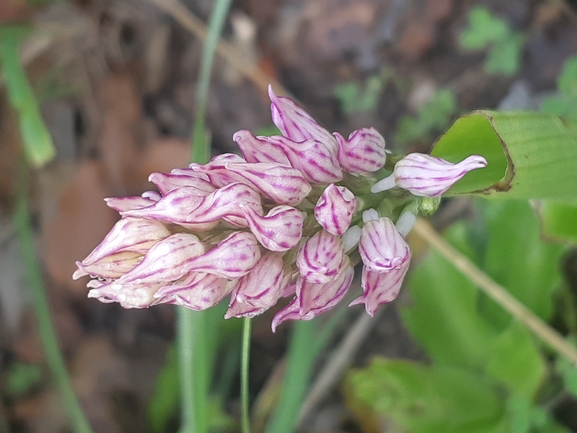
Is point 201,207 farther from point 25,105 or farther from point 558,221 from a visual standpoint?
point 25,105

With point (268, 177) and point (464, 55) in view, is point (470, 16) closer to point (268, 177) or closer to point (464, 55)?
point (464, 55)

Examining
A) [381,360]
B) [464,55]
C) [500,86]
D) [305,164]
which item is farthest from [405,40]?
[305,164]

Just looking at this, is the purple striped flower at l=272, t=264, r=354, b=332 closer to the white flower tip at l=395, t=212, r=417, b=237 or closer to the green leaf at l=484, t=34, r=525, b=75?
the white flower tip at l=395, t=212, r=417, b=237

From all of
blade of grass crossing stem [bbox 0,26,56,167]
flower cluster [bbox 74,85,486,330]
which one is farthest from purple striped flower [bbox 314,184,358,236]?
blade of grass crossing stem [bbox 0,26,56,167]

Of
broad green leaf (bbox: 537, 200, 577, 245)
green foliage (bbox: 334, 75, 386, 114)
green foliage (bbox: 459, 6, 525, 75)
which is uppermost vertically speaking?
green foliage (bbox: 334, 75, 386, 114)

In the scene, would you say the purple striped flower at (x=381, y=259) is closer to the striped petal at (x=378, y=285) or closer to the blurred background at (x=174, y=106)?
the striped petal at (x=378, y=285)

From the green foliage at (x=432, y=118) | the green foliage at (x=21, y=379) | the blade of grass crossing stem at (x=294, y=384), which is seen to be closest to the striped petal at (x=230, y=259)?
the blade of grass crossing stem at (x=294, y=384)

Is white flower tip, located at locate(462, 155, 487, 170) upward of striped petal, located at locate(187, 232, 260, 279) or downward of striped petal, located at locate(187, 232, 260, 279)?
downward
